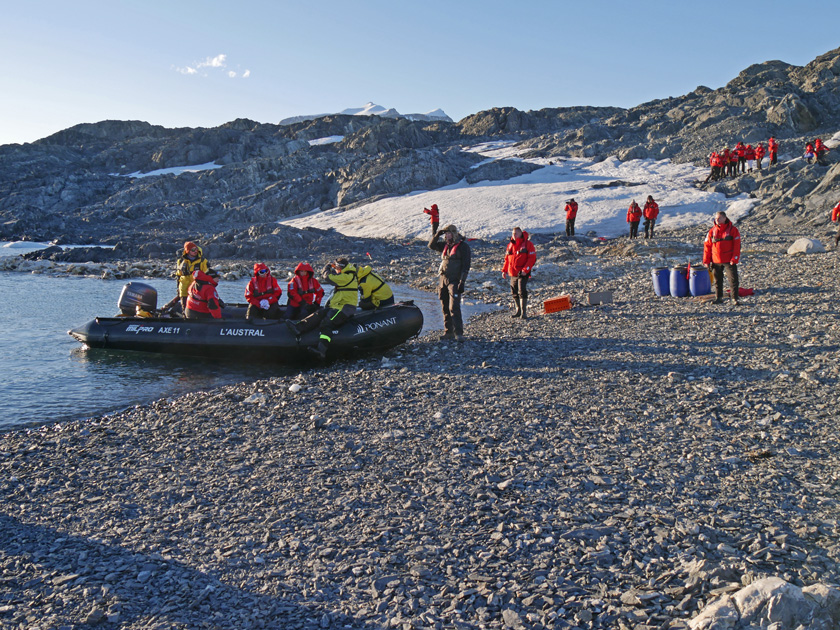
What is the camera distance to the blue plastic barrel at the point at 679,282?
13.6 meters

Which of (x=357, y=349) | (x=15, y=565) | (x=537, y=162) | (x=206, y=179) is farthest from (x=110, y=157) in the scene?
(x=15, y=565)

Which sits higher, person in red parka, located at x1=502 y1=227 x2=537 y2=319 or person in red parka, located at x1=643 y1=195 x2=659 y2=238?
person in red parka, located at x1=643 y1=195 x2=659 y2=238

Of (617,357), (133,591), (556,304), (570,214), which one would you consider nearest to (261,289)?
(556,304)

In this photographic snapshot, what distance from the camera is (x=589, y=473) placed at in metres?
5.52

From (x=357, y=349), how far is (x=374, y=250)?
19501mm

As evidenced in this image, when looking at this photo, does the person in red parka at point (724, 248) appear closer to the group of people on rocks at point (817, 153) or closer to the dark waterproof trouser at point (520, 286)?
the dark waterproof trouser at point (520, 286)

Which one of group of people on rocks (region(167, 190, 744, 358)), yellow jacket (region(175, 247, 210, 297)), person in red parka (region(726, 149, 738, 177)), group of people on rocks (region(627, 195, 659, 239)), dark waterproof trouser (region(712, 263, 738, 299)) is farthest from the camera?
person in red parka (region(726, 149, 738, 177))

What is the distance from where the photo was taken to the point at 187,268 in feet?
43.5

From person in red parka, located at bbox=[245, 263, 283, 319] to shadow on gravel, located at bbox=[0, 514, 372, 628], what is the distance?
301 inches

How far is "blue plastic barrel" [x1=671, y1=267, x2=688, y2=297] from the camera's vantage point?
13637 mm

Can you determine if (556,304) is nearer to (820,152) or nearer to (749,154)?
(820,152)

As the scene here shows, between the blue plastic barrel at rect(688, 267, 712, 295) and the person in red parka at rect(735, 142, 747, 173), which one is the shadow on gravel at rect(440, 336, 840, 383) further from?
the person in red parka at rect(735, 142, 747, 173)


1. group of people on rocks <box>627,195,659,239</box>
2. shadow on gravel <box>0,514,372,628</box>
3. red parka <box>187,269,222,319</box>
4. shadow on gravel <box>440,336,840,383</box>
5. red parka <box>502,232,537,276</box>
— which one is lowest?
shadow on gravel <box>0,514,372,628</box>

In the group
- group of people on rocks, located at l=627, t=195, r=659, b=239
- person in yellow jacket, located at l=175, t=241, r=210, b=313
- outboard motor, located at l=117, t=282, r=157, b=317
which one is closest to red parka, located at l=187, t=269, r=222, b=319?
person in yellow jacket, located at l=175, t=241, r=210, b=313
